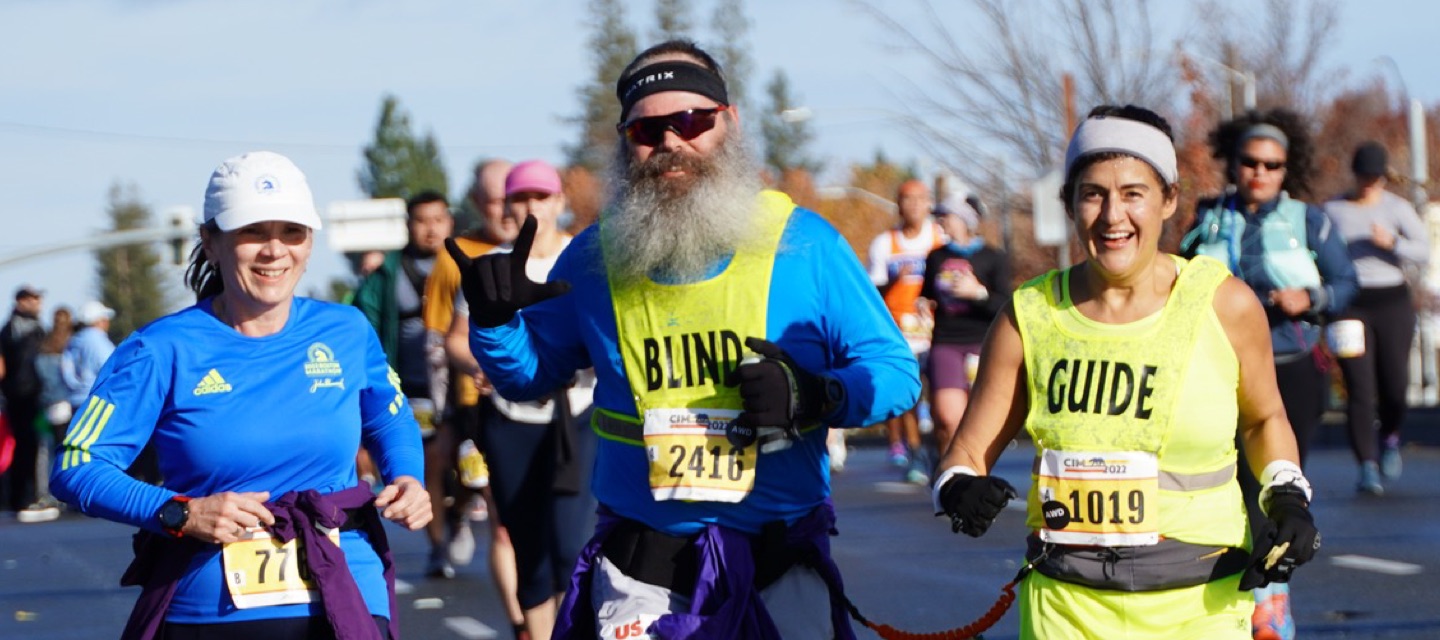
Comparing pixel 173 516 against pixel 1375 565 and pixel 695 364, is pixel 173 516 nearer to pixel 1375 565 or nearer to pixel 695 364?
pixel 695 364

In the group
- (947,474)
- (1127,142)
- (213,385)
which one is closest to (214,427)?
(213,385)

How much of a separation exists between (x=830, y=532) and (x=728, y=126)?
0.95 m

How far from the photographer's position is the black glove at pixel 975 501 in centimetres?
441

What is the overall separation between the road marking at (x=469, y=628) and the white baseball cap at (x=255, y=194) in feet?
15.4

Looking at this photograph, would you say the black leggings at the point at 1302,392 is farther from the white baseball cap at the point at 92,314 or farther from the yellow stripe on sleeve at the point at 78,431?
the white baseball cap at the point at 92,314

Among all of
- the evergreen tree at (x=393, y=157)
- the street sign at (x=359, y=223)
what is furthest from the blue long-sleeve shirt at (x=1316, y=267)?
the evergreen tree at (x=393, y=157)

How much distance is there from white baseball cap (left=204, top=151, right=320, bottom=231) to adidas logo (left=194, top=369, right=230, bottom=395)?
1.05ft

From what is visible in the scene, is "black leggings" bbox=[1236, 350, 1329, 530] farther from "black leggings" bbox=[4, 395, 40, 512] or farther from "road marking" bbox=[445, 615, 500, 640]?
"black leggings" bbox=[4, 395, 40, 512]

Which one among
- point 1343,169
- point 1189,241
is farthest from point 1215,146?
point 1343,169

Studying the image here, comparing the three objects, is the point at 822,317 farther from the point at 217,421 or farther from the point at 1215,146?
the point at 1215,146

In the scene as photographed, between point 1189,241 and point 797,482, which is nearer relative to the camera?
point 797,482

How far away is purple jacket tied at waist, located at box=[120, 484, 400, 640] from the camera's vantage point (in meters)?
4.60

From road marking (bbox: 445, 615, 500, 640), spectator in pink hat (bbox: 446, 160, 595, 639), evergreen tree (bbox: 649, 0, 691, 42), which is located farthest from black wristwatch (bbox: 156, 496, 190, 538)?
evergreen tree (bbox: 649, 0, 691, 42)

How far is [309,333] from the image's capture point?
4871 mm
